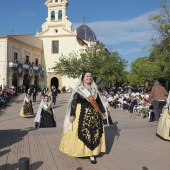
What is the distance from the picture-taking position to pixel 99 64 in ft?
111

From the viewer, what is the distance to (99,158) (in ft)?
17.7

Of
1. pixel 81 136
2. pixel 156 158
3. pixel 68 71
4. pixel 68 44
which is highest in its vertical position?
pixel 68 44

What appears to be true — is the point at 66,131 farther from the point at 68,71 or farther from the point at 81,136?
the point at 68,71

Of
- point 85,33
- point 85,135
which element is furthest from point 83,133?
point 85,33

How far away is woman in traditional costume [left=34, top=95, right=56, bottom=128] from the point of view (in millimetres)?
9320

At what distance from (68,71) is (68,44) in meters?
9.72

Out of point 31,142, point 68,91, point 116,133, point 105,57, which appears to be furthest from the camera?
point 68,91

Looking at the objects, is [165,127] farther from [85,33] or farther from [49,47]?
[85,33]

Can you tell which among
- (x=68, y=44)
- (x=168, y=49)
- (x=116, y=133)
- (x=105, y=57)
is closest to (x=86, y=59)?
(x=105, y=57)

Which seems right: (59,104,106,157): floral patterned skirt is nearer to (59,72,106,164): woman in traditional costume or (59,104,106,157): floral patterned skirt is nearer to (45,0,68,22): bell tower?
(59,72,106,164): woman in traditional costume

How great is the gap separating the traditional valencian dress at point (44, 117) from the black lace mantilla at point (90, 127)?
14.4ft

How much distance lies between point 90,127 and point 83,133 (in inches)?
7.4

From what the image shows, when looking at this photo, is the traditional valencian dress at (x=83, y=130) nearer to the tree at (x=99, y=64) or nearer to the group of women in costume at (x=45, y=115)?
the group of women in costume at (x=45, y=115)

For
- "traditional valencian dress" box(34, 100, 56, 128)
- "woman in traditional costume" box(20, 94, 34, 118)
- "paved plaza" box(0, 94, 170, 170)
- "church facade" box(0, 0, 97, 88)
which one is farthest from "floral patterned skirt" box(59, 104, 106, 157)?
"church facade" box(0, 0, 97, 88)
